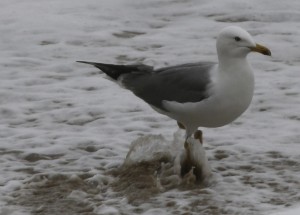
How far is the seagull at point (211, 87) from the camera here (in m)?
5.82

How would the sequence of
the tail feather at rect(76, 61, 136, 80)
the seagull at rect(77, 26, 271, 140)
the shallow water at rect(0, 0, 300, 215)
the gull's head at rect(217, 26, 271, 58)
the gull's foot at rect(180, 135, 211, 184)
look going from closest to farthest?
1. the shallow water at rect(0, 0, 300, 215)
2. the seagull at rect(77, 26, 271, 140)
3. the gull's head at rect(217, 26, 271, 58)
4. the gull's foot at rect(180, 135, 211, 184)
5. the tail feather at rect(76, 61, 136, 80)

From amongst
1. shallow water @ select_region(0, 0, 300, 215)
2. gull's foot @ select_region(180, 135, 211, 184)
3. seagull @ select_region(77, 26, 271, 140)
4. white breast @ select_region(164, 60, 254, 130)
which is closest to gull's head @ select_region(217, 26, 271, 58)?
seagull @ select_region(77, 26, 271, 140)

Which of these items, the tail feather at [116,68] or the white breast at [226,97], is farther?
the tail feather at [116,68]

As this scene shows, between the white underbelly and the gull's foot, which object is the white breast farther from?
the gull's foot

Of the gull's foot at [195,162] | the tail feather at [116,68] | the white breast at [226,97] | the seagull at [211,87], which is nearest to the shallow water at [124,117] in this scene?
the gull's foot at [195,162]

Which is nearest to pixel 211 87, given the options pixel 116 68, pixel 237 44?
pixel 237 44

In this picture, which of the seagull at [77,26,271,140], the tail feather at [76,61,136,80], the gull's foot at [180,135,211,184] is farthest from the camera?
the tail feather at [76,61,136,80]

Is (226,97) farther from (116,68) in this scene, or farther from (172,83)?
(116,68)

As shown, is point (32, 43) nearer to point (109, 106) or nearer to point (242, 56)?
point (109, 106)

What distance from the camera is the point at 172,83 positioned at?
6246mm

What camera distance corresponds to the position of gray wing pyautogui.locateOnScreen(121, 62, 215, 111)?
5988mm

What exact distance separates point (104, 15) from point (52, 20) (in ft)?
2.07

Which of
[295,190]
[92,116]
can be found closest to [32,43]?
[92,116]

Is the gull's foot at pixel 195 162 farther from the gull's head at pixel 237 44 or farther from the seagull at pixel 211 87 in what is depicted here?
the gull's head at pixel 237 44
